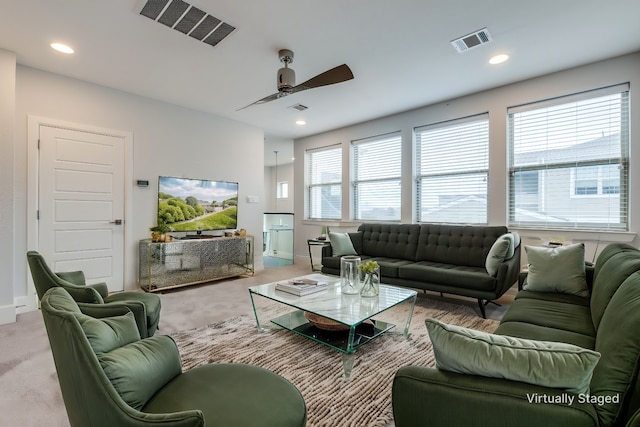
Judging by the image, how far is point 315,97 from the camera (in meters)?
4.21

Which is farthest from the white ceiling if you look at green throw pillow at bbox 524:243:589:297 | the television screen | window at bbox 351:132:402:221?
green throw pillow at bbox 524:243:589:297

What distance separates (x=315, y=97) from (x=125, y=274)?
11.5 ft

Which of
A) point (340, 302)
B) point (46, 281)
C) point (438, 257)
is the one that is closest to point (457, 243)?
point (438, 257)

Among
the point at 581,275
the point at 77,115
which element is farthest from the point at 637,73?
the point at 77,115

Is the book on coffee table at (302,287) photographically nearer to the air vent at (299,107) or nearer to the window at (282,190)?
the air vent at (299,107)

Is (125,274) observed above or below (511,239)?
below

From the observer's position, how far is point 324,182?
6.21 metres

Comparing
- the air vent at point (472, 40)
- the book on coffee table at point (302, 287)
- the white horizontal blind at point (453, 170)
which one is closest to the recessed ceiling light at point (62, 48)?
the book on coffee table at point (302, 287)

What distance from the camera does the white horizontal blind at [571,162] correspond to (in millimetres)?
3252

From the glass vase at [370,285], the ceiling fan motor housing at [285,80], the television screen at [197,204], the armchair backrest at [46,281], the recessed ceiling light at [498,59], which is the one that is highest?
the recessed ceiling light at [498,59]

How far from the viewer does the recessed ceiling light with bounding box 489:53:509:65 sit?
3145mm

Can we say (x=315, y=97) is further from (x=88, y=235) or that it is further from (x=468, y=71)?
(x=88, y=235)

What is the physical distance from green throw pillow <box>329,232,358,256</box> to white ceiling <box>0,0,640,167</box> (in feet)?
6.40

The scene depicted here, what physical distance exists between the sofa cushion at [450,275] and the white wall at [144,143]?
3034mm
